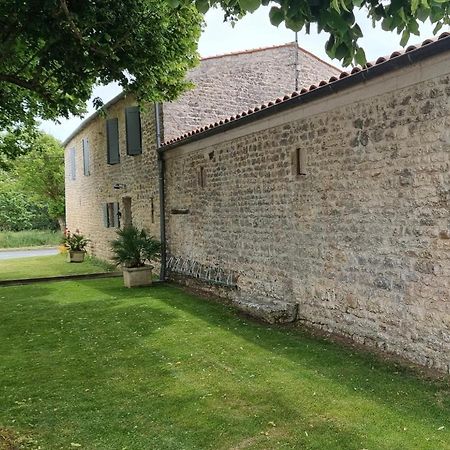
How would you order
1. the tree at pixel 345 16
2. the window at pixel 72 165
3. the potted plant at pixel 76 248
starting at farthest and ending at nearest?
the window at pixel 72 165 < the potted plant at pixel 76 248 < the tree at pixel 345 16

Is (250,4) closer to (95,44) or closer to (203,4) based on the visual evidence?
(203,4)

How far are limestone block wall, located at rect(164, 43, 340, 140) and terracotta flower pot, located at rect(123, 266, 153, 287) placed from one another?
11.4ft

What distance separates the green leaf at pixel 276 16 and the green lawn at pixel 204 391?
3028mm

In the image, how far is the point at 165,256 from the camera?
1260 centimetres

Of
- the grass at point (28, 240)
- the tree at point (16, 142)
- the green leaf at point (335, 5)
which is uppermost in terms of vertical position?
the tree at point (16, 142)

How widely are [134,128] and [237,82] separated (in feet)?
10.5

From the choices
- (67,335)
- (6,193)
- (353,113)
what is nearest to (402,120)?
(353,113)

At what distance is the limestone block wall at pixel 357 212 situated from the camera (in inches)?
203

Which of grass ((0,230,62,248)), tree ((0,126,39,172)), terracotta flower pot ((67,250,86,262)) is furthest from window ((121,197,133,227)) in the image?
grass ((0,230,62,248))

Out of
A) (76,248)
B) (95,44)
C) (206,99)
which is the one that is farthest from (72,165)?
(95,44)

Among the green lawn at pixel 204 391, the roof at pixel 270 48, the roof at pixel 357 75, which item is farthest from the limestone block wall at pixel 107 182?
the green lawn at pixel 204 391

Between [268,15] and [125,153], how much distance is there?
1264 centimetres

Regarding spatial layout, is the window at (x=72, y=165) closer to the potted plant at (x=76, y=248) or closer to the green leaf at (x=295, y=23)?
the potted plant at (x=76, y=248)

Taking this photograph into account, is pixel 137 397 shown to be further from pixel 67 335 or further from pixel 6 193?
pixel 6 193
